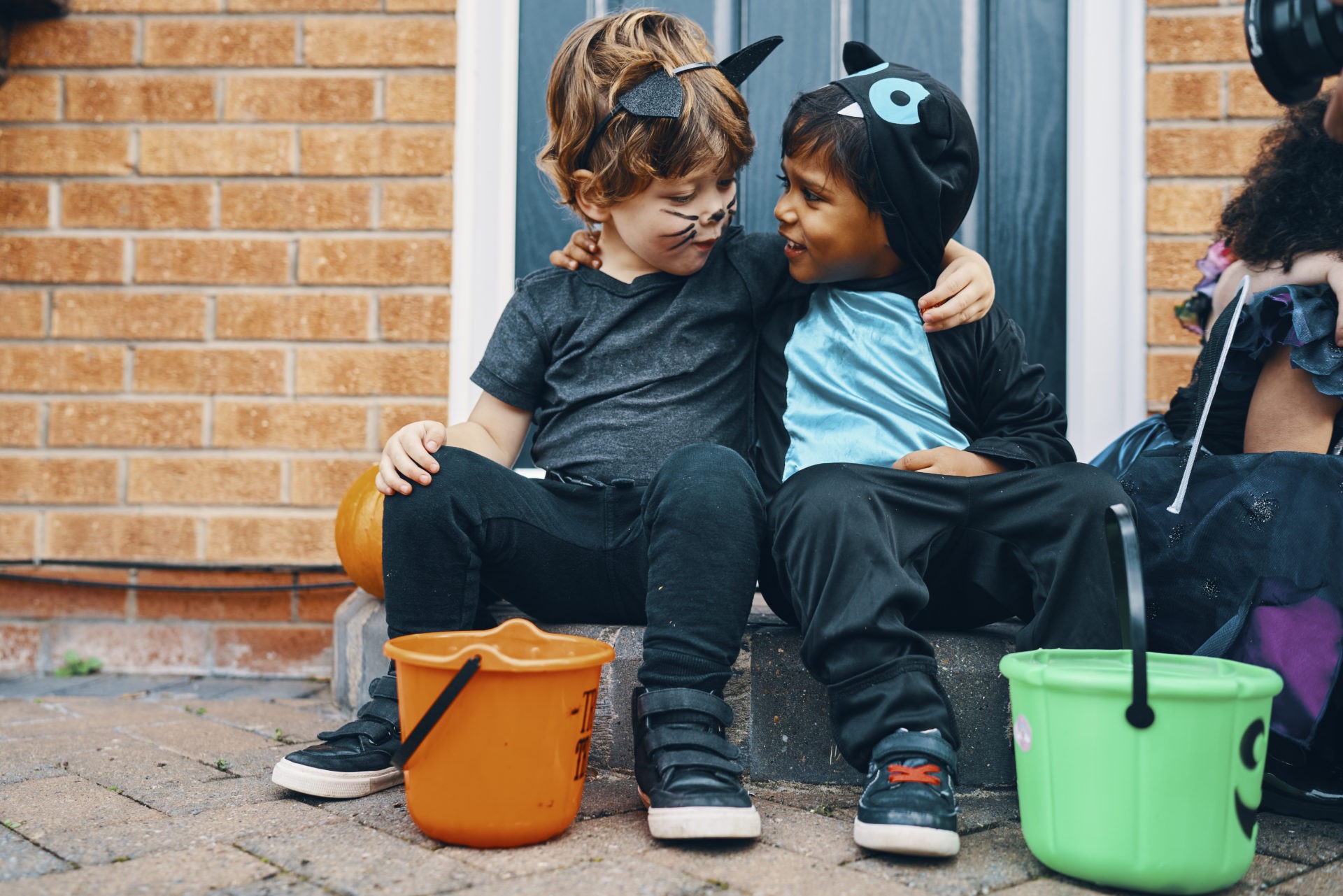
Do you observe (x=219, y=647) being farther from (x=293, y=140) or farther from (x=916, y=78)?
(x=916, y=78)

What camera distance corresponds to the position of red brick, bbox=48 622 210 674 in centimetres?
256

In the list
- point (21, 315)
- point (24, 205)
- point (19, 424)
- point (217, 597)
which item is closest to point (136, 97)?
point (24, 205)

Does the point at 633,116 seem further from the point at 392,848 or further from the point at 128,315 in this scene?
the point at 128,315

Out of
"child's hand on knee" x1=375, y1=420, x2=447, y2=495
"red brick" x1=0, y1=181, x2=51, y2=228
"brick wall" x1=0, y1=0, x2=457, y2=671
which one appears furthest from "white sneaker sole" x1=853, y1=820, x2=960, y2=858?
"red brick" x1=0, y1=181, x2=51, y2=228

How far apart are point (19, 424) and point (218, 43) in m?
1.05

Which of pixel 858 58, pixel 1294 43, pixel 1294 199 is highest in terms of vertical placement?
pixel 858 58

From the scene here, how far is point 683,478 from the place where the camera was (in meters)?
1.49

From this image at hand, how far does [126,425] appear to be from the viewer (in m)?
2.55

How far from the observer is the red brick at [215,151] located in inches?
100

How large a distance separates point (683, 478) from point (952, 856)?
0.60m

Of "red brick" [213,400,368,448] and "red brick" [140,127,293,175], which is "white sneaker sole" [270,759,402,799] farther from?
"red brick" [140,127,293,175]

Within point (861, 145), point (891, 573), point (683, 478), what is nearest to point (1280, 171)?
point (861, 145)

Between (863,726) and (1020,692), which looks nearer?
(1020,692)

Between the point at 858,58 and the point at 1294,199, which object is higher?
the point at 858,58
